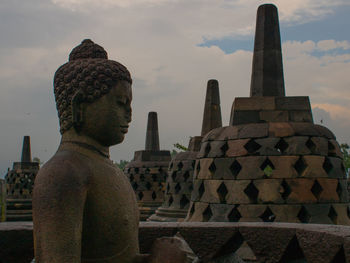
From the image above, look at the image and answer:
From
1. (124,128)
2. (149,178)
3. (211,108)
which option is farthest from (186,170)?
(124,128)

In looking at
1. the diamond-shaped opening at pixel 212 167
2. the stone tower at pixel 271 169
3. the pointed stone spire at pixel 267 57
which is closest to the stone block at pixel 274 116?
the stone tower at pixel 271 169

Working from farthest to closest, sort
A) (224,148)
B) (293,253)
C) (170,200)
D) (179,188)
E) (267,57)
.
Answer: (170,200) → (179,188) → (267,57) → (224,148) → (293,253)

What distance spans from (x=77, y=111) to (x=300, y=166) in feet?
8.44

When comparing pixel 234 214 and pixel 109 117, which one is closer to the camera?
pixel 109 117

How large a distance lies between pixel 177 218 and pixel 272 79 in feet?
12.4

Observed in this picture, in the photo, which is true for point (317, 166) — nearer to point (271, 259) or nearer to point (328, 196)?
point (328, 196)

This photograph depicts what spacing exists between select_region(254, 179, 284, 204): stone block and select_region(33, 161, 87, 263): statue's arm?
2.40 metres

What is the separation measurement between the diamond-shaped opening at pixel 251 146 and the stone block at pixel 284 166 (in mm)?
177

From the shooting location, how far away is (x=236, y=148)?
412 centimetres

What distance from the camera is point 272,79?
4668 millimetres

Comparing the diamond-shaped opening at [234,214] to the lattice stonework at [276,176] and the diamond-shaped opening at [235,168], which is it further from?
the diamond-shaped opening at [235,168]

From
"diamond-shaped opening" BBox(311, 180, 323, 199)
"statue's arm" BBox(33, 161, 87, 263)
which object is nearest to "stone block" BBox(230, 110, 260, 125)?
"diamond-shaped opening" BBox(311, 180, 323, 199)

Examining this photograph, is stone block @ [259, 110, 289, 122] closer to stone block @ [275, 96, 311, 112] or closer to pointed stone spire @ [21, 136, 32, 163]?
stone block @ [275, 96, 311, 112]

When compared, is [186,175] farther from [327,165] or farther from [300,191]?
[300,191]
